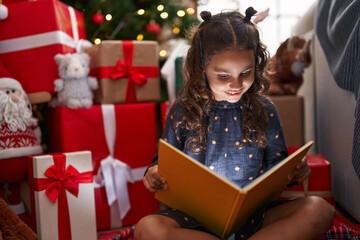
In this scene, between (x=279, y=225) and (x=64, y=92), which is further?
(x=64, y=92)

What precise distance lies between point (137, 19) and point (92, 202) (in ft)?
2.98

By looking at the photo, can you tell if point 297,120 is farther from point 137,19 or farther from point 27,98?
point 27,98

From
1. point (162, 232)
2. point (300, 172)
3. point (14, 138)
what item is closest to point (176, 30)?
point (14, 138)

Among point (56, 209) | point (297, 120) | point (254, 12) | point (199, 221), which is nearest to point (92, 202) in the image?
point (56, 209)

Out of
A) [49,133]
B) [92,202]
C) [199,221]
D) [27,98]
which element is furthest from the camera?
[49,133]

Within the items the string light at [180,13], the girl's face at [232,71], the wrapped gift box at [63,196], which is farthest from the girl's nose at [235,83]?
the string light at [180,13]

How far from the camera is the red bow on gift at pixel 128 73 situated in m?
1.24

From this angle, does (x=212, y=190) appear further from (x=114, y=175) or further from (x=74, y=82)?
(x=74, y=82)

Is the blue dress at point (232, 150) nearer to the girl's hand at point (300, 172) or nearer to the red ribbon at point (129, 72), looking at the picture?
the girl's hand at point (300, 172)

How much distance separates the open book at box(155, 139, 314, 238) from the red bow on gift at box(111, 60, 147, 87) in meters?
0.57

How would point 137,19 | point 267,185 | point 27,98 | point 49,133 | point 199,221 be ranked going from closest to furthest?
point 267,185 < point 199,221 < point 27,98 < point 49,133 < point 137,19

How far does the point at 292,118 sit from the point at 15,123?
98 centimetres

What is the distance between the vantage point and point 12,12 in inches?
46.1

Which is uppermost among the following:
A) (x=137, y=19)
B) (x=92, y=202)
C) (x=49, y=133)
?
(x=137, y=19)
